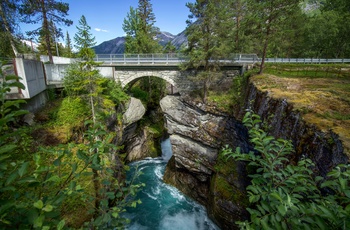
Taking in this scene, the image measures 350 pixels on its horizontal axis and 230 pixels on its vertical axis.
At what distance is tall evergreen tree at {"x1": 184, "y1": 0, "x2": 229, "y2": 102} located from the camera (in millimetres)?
Result: 12438

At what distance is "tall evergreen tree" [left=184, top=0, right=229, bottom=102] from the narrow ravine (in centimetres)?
949

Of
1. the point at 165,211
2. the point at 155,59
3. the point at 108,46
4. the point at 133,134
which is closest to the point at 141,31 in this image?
the point at 155,59

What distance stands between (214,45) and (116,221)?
13.5 metres

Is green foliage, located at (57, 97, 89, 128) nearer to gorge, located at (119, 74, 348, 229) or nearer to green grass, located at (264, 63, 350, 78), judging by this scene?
gorge, located at (119, 74, 348, 229)

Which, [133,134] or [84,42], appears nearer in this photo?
[84,42]

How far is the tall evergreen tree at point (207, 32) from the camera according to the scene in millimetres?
12438

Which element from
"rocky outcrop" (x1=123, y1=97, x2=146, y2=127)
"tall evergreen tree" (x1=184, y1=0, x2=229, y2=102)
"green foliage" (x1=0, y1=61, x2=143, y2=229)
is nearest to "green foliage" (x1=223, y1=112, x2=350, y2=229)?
"green foliage" (x1=0, y1=61, x2=143, y2=229)

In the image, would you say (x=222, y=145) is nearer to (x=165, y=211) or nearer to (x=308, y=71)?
(x=165, y=211)

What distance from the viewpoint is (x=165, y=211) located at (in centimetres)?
1155

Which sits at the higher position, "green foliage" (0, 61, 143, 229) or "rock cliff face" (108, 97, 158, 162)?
"green foliage" (0, 61, 143, 229)

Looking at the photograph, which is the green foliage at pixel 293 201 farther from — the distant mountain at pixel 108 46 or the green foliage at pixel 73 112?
the distant mountain at pixel 108 46

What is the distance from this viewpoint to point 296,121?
5891mm

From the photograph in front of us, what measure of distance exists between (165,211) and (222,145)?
6.12m

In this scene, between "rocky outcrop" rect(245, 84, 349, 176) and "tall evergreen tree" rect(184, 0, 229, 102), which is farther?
"tall evergreen tree" rect(184, 0, 229, 102)
